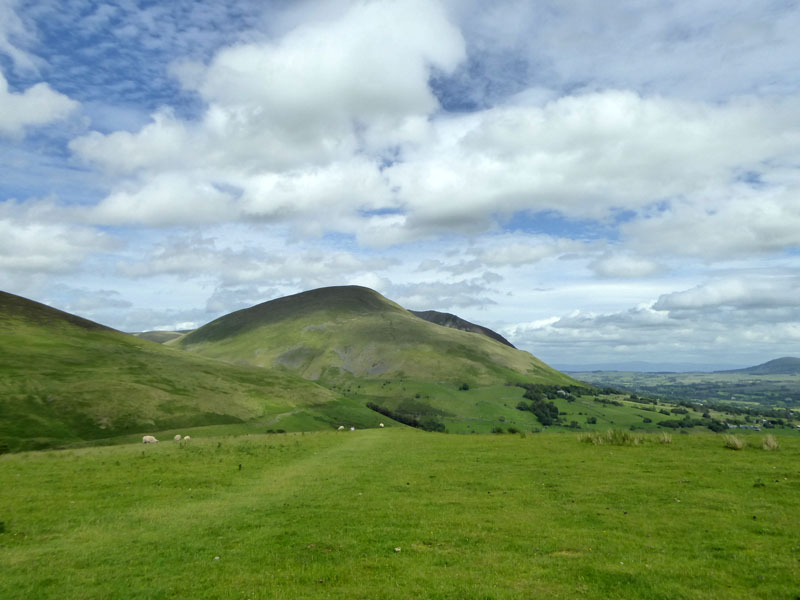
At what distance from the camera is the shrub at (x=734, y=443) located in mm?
34062

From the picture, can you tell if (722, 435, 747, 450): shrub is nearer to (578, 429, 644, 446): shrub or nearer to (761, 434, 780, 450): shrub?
(761, 434, 780, 450): shrub

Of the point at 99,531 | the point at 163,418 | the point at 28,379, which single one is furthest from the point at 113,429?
the point at 99,531

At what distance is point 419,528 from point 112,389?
396 ft

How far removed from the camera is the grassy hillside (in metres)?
101

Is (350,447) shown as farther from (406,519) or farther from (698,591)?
(698,591)

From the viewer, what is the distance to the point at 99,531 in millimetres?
20562

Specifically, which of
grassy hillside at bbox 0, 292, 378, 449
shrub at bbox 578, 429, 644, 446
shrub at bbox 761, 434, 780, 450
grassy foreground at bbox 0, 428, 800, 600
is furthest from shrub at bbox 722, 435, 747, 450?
grassy hillside at bbox 0, 292, 378, 449

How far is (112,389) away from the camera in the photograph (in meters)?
115

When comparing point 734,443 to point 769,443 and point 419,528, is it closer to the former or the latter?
point 769,443

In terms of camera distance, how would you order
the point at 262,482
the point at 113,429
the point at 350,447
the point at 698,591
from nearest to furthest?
the point at 698,591 → the point at 262,482 → the point at 350,447 → the point at 113,429

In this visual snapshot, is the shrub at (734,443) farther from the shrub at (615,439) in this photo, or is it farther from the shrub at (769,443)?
the shrub at (615,439)

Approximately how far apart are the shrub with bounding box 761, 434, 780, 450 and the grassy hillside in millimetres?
109221

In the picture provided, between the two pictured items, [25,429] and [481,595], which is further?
[25,429]

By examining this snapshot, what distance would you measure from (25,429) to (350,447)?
272 feet
